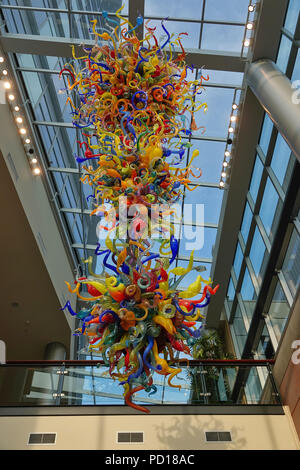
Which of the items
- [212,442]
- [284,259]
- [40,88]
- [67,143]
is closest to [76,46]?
[40,88]

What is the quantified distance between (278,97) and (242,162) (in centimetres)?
405

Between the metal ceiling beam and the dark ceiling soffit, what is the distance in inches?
24.4

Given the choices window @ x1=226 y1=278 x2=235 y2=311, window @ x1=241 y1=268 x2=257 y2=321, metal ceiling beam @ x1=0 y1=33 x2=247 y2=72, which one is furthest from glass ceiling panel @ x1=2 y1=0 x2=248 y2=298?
window @ x1=241 y1=268 x2=257 y2=321

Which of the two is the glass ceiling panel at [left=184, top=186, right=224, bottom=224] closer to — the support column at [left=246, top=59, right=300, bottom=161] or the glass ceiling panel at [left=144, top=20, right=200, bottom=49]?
the glass ceiling panel at [left=144, top=20, right=200, bottom=49]

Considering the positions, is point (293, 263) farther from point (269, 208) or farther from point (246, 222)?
point (246, 222)

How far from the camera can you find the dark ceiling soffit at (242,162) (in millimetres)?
8281

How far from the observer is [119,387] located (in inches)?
258

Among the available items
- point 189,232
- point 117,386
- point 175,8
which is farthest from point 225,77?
point 117,386

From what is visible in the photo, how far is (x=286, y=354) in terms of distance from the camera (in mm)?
6211

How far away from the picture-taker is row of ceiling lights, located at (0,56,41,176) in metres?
9.49

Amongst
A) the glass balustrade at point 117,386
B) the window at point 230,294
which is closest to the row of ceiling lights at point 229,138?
the window at point 230,294

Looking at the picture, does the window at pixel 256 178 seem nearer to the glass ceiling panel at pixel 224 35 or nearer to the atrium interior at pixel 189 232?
the atrium interior at pixel 189 232
